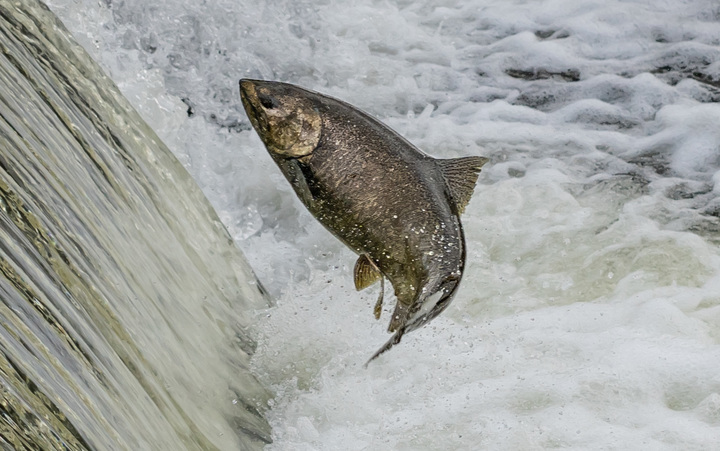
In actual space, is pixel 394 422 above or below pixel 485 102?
above

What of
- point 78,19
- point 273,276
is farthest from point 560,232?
point 78,19

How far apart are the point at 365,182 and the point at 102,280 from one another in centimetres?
69

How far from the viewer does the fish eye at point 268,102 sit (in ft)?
6.45

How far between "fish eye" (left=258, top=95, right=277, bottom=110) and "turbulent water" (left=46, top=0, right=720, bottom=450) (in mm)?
948

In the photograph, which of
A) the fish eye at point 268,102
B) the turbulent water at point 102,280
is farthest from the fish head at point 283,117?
the turbulent water at point 102,280

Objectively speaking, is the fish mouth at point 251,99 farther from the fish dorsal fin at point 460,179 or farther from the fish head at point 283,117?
the fish dorsal fin at point 460,179

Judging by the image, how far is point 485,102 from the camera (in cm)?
455

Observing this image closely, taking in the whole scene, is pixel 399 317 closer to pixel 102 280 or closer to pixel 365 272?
pixel 365 272

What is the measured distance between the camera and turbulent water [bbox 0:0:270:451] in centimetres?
186

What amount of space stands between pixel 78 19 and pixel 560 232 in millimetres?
2155

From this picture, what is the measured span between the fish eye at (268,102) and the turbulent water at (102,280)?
1.89 feet

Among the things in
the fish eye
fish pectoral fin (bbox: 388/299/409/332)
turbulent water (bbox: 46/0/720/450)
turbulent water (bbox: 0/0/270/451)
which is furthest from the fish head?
turbulent water (bbox: 46/0/720/450)

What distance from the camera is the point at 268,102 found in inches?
77.7

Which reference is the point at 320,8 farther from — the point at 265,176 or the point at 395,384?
the point at 395,384
